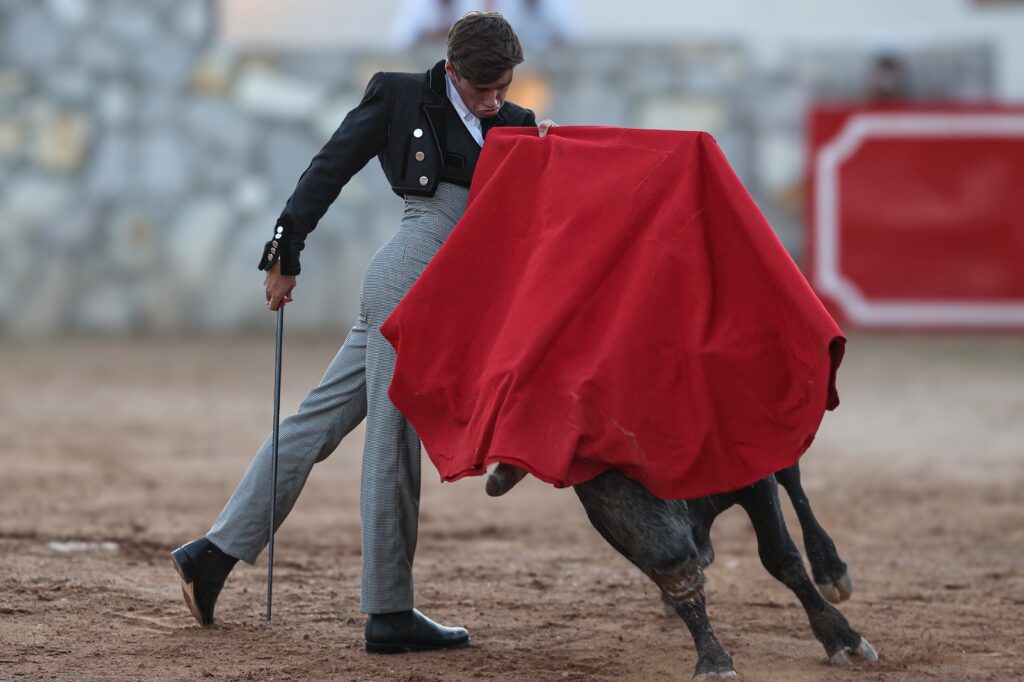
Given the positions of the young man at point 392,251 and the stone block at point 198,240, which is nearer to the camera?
the young man at point 392,251

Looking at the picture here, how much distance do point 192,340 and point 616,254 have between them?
26.7 feet

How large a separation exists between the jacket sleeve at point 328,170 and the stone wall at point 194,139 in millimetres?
7370

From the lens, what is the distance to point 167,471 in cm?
584

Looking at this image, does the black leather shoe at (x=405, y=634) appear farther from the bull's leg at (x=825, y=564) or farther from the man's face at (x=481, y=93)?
the man's face at (x=481, y=93)

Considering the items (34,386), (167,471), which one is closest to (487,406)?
(167,471)

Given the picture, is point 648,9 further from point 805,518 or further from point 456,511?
point 805,518

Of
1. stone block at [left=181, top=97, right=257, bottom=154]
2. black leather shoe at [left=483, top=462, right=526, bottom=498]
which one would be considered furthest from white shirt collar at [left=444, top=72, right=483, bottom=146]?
stone block at [left=181, top=97, right=257, bottom=154]

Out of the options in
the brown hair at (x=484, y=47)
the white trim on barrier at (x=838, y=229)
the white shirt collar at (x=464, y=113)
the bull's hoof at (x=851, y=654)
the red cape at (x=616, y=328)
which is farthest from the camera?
the white trim on barrier at (x=838, y=229)

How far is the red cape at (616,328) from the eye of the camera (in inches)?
110

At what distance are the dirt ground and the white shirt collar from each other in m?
1.08

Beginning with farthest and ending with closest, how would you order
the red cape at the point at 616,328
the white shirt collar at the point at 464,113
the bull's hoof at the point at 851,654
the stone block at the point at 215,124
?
1. the stone block at the point at 215,124
2. the white shirt collar at the point at 464,113
3. the bull's hoof at the point at 851,654
4. the red cape at the point at 616,328

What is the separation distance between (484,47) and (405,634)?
1.20 metres

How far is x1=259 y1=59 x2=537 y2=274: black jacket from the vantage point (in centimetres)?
321

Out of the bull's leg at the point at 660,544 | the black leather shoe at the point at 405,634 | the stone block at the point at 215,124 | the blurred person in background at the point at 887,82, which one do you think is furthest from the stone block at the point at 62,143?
the bull's leg at the point at 660,544
